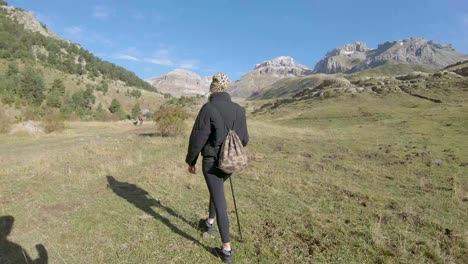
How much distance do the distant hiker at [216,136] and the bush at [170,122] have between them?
25.1 metres

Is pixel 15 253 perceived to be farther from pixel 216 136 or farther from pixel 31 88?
pixel 31 88

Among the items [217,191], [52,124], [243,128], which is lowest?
[52,124]

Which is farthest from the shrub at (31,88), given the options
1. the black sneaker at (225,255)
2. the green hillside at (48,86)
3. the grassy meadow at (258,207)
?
the black sneaker at (225,255)

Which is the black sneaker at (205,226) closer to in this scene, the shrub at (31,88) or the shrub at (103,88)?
the shrub at (31,88)

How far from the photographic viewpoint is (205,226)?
7832mm

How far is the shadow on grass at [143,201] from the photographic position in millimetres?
8163

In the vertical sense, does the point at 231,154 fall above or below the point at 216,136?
below

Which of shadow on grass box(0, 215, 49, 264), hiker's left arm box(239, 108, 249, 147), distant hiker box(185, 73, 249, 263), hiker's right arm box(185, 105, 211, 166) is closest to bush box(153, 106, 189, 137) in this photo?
shadow on grass box(0, 215, 49, 264)

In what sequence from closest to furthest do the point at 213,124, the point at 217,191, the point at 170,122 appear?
the point at 213,124, the point at 217,191, the point at 170,122

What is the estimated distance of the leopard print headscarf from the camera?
20.9ft

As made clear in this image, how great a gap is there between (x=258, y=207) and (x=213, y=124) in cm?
474

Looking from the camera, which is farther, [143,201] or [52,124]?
[52,124]

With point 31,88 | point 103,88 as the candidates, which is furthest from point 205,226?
point 103,88

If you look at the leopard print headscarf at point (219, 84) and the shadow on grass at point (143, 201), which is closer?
the leopard print headscarf at point (219, 84)
